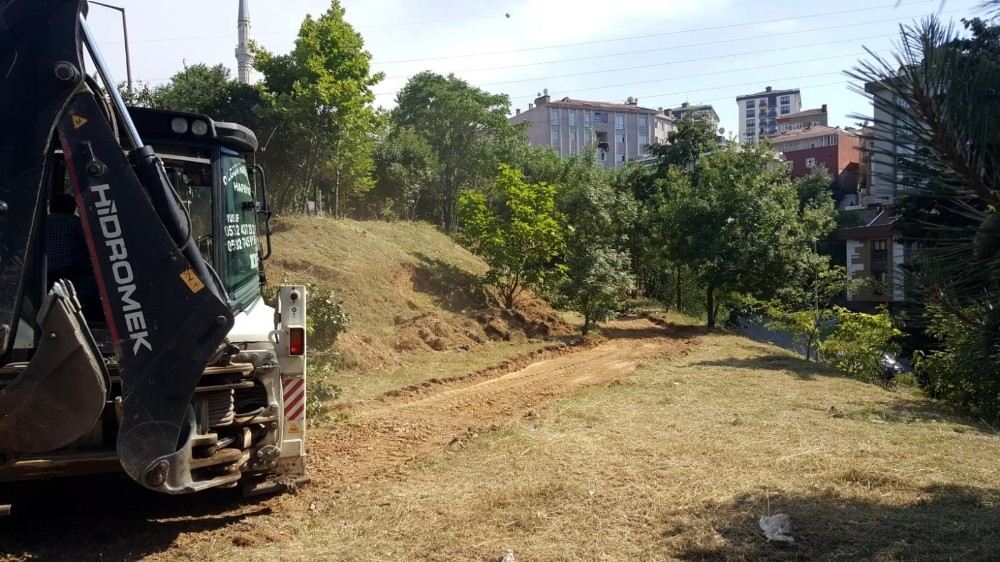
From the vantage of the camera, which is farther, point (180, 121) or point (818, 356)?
point (818, 356)

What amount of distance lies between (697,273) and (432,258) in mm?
7999

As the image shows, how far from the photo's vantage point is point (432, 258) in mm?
25156

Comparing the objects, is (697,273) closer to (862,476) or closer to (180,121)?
(862,476)

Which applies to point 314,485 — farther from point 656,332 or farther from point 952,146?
point 656,332

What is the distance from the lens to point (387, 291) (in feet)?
67.6

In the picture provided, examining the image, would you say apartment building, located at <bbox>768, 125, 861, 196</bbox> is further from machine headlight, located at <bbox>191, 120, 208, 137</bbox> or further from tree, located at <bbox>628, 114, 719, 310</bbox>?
machine headlight, located at <bbox>191, 120, 208, 137</bbox>

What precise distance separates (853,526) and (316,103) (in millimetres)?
20287

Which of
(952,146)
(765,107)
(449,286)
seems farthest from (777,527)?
(765,107)

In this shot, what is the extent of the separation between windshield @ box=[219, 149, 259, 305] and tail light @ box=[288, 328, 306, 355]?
49 cm

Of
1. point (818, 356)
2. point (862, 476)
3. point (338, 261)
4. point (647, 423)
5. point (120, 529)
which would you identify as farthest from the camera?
point (338, 261)

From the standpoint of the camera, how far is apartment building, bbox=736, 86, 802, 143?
126188 mm

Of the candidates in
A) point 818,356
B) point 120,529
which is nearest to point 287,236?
point 818,356

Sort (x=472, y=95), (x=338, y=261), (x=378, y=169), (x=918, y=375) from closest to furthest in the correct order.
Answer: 1. (x=918, y=375)
2. (x=338, y=261)
3. (x=378, y=169)
4. (x=472, y=95)

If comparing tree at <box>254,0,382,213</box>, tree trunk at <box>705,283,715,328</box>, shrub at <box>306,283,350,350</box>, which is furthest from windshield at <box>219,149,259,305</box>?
tree trunk at <box>705,283,715,328</box>
